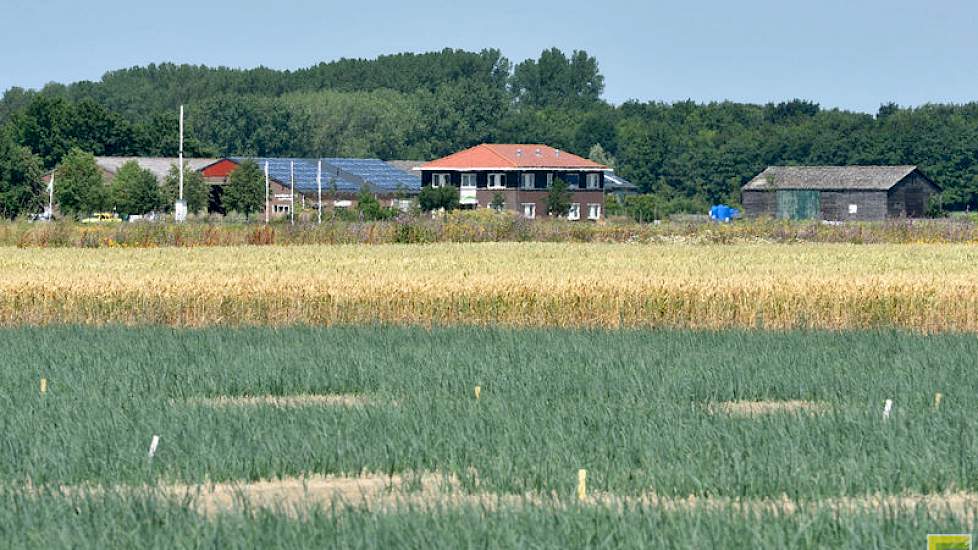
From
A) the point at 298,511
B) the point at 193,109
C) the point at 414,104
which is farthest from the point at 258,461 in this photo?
the point at 414,104

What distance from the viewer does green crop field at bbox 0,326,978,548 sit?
9.82 m

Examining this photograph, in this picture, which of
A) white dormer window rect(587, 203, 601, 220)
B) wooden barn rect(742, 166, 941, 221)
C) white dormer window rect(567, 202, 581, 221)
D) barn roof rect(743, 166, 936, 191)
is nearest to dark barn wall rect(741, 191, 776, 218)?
wooden barn rect(742, 166, 941, 221)

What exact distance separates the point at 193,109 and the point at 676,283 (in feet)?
524

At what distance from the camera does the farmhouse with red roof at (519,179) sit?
108250 mm

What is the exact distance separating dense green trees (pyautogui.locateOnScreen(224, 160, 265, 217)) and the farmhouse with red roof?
51.1 feet

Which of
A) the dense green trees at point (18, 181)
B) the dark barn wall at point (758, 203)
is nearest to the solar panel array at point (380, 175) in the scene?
the dark barn wall at point (758, 203)

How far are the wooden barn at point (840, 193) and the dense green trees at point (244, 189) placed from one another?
35524 millimetres

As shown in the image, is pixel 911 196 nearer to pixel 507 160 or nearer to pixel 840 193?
pixel 840 193

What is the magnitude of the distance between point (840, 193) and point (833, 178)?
72.5 inches

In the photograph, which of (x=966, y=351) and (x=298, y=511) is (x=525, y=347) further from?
(x=298, y=511)

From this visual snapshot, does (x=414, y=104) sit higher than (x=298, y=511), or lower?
higher

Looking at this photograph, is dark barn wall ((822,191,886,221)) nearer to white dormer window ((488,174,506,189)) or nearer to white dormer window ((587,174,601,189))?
white dormer window ((587,174,601,189))

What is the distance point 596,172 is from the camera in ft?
364

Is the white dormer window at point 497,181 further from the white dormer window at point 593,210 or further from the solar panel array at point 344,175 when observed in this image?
the solar panel array at point 344,175
